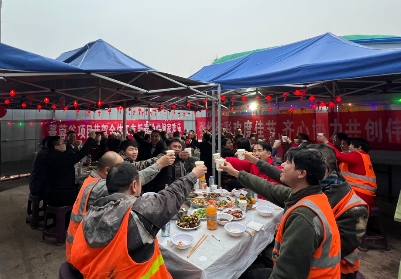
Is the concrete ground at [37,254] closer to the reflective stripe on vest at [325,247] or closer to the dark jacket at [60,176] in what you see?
the dark jacket at [60,176]

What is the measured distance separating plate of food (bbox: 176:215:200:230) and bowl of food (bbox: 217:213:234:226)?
0.25 meters

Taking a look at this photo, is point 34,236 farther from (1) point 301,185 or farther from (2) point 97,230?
(1) point 301,185

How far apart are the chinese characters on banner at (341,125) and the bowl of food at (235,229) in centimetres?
610

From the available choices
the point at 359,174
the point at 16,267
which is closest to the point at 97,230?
the point at 16,267

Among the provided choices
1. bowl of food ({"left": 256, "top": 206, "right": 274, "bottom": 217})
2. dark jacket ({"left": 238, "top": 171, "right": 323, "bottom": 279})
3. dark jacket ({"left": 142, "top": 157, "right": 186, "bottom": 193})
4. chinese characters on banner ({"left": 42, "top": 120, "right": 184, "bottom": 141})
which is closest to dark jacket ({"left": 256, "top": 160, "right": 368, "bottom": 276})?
dark jacket ({"left": 238, "top": 171, "right": 323, "bottom": 279})

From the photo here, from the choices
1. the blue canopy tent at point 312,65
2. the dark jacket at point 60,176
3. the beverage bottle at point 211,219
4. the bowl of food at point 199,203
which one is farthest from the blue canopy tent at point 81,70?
the beverage bottle at point 211,219

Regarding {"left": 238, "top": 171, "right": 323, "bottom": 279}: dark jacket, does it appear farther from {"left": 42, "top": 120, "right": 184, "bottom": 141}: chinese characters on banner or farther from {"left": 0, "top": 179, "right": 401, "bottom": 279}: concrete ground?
{"left": 42, "top": 120, "right": 184, "bottom": 141}: chinese characters on banner

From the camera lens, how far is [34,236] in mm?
4508

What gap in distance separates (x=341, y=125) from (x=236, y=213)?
597cm

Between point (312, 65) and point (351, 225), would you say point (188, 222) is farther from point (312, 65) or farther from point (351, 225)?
point (312, 65)

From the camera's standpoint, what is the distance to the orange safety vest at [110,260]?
53.6 inches

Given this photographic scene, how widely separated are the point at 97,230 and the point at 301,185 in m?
1.31

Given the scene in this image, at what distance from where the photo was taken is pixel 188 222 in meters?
2.58

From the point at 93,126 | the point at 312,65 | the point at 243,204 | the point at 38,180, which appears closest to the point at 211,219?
the point at 243,204
